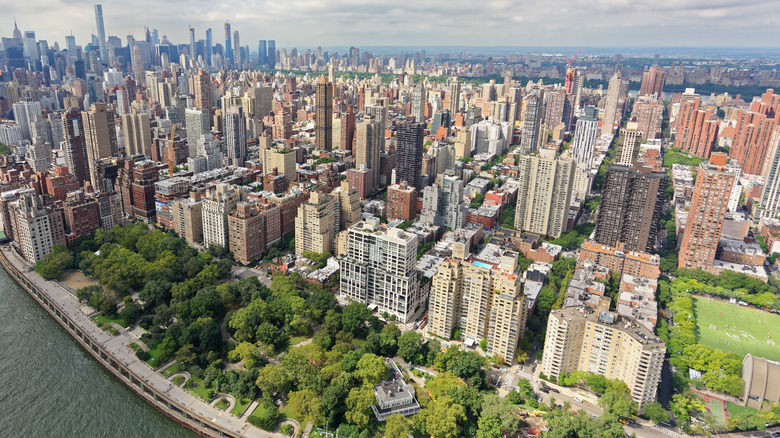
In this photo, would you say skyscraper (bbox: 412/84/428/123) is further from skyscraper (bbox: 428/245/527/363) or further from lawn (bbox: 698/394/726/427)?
lawn (bbox: 698/394/726/427)

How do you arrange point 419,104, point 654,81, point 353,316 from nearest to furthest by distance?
point 353,316 → point 419,104 → point 654,81

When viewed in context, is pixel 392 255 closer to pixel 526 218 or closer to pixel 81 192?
pixel 526 218

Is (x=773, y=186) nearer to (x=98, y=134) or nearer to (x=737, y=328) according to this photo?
(x=737, y=328)

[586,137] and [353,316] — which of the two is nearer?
[353,316]

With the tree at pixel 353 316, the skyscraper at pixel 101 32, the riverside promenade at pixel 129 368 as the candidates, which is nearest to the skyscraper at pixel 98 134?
the riverside promenade at pixel 129 368

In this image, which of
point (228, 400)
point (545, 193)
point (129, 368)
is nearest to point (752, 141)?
point (545, 193)

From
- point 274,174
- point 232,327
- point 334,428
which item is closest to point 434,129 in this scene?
point 274,174
